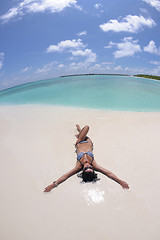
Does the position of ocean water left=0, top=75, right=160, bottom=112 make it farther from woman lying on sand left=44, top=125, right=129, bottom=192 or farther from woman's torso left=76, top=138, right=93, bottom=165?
woman lying on sand left=44, top=125, right=129, bottom=192

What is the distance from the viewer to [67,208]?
2.37 meters

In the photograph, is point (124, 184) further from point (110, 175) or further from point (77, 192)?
point (77, 192)

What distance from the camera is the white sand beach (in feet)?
6.84

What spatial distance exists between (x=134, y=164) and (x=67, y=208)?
1.87m

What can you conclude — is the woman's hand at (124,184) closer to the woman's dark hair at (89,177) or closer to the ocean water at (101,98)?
the woman's dark hair at (89,177)

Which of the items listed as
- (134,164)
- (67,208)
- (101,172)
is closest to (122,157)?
(134,164)

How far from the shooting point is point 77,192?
263cm

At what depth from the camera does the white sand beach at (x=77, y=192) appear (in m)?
2.08

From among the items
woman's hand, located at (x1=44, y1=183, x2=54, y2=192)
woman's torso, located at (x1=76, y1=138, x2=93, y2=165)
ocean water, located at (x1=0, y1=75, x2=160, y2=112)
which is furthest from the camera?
ocean water, located at (x1=0, y1=75, x2=160, y2=112)

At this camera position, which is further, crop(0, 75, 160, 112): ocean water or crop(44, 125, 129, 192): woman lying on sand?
crop(0, 75, 160, 112): ocean water

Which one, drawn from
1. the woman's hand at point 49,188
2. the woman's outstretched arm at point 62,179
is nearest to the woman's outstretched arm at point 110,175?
the woman's outstretched arm at point 62,179

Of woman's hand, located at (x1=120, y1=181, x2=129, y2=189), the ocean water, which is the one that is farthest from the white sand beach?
the ocean water

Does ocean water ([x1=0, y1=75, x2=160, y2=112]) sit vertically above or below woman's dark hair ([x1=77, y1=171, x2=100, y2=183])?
above

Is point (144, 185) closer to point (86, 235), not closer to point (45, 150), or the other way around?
point (86, 235)
